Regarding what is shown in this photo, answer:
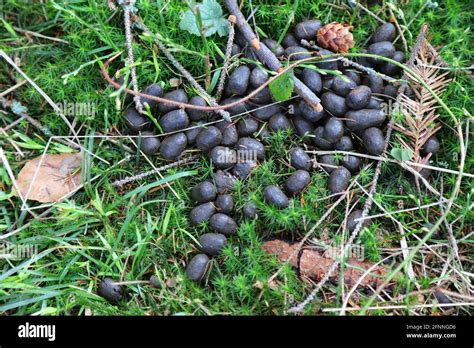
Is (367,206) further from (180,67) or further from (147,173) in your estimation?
(180,67)

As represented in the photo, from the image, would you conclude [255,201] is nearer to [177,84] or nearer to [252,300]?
[252,300]

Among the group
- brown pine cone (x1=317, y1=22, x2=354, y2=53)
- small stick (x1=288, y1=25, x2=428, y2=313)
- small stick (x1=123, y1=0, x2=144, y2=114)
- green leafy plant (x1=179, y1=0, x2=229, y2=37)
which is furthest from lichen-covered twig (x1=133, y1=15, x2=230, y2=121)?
small stick (x1=288, y1=25, x2=428, y2=313)

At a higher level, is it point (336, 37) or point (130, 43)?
point (336, 37)

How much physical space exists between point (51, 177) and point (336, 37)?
2633 millimetres

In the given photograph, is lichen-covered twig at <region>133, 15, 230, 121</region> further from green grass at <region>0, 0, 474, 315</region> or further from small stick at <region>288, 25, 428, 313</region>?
small stick at <region>288, 25, 428, 313</region>

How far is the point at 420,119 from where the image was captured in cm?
387

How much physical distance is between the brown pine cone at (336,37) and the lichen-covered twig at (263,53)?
0.44m

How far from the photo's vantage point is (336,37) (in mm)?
3988

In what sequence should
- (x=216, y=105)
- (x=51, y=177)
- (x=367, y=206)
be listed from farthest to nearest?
(x=51, y=177) → (x=216, y=105) → (x=367, y=206)

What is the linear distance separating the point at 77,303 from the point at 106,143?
1332mm

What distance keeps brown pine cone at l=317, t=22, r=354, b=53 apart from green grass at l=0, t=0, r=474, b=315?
0.20 meters

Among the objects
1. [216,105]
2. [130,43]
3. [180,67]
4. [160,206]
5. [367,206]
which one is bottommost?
[160,206]

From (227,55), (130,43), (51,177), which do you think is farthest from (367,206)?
(51,177)
